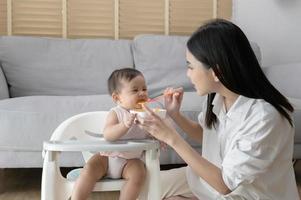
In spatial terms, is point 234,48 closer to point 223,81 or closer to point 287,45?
point 223,81

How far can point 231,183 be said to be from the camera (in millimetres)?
1194

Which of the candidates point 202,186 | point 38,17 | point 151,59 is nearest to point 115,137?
point 202,186

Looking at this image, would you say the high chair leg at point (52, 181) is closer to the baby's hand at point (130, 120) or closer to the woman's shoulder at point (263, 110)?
the baby's hand at point (130, 120)

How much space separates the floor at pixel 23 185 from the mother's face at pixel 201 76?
1.02 metres

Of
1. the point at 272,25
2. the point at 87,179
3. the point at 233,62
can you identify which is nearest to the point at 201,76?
the point at 233,62

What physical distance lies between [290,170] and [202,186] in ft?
0.96

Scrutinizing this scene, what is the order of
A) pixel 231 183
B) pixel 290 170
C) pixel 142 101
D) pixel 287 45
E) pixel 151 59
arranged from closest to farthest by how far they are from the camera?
1. pixel 231 183
2. pixel 290 170
3. pixel 142 101
4. pixel 151 59
5. pixel 287 45

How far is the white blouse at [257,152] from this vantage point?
118 centimetres

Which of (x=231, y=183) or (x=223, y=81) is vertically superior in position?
(x=223, y=81)

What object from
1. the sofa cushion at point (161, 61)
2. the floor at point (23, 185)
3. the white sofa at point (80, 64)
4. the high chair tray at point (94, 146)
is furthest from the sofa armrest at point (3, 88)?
the high chair tray at point (94, 146)

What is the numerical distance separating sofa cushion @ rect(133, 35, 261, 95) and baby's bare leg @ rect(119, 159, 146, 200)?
51.6 inches

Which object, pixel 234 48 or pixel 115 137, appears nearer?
pixel 234 48

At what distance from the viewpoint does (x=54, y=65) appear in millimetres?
2656

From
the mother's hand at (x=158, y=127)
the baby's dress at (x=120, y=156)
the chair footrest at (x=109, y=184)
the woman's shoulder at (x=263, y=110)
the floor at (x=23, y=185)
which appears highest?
the woman's shoulder at (x=263, y=110)
